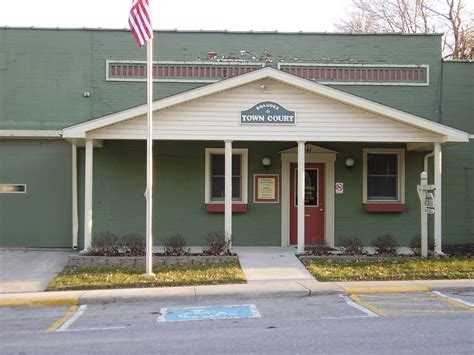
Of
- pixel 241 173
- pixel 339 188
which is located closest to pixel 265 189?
pixel 241 173

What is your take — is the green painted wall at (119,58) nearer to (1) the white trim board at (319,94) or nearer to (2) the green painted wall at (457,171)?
(2) the green painted wall at (457,171)

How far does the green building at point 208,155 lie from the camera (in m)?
12.7

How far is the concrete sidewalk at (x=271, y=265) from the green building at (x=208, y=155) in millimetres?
790

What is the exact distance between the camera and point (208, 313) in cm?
727

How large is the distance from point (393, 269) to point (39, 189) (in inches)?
357

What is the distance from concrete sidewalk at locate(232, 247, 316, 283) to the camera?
31.1 feet

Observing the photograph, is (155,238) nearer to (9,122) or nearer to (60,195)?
(60,195)

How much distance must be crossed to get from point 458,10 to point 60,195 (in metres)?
24.8

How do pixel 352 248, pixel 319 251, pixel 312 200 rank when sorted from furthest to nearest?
pixel 312 200, pixel 319 251, pixel 352 248

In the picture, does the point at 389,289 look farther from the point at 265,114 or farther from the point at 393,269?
the point at 265,114

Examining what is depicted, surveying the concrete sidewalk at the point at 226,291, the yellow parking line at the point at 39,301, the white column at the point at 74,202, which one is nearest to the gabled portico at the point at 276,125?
the white column at the point at 74,202

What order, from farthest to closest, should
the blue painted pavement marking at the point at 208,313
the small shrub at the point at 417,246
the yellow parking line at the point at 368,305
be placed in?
the small shrub at the point at 417,246, the yellow parking line at the point at 368,305, the blue painted pavement marking at the point at 208,313

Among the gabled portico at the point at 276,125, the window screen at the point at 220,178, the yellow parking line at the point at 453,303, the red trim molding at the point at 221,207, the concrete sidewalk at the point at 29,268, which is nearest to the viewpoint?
the yellow parking line at the point at 453,303

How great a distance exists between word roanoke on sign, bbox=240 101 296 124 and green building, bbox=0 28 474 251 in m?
1.66
